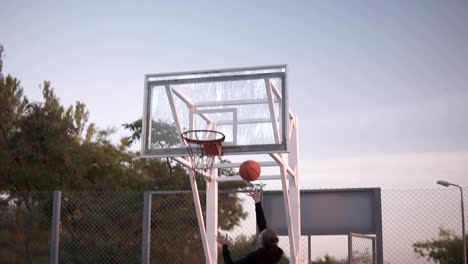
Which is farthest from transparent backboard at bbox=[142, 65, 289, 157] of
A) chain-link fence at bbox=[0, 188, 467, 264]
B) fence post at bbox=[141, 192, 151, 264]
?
chain-link fence at bbox=[0, 188, 467, 264]

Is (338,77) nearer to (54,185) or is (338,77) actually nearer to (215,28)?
(215,28)

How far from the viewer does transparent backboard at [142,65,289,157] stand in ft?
29.9

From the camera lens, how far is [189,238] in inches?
498

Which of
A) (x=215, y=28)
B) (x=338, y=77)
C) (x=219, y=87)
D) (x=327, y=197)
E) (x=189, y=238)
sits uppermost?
(x=215, y=28)

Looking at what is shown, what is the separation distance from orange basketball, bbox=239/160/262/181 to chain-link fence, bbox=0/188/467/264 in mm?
1826

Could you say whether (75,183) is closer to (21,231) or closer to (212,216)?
(21,231)

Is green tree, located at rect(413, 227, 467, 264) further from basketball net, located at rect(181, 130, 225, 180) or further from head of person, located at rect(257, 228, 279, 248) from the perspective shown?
head of person, located at rect(257, 228, 279, 248)

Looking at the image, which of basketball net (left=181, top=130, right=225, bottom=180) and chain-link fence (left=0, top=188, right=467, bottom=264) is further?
chain-link fence (left=0, top=188, right=467, bottom=264)

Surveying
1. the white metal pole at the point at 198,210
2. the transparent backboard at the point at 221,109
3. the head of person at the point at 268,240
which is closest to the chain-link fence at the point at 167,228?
the white metal pole at the point at 198,210

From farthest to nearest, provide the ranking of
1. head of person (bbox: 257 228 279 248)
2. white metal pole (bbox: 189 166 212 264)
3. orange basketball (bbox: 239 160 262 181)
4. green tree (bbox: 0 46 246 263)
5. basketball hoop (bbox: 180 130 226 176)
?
1. green tree (bbox: 0 46 246 263)
2. white metal pole (bbox: 189 166 212 264)
3. basketball hoop (bbox: 180 130 226 176)
4. orange basketball (bbox: 239 160 262 181)
5. head of person (bbox: 257 228 279 248)

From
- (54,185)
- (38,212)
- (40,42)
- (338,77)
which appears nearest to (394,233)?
(338,77)

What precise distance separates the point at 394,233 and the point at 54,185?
13.9 metres

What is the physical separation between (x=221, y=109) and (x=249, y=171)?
1.31 meters

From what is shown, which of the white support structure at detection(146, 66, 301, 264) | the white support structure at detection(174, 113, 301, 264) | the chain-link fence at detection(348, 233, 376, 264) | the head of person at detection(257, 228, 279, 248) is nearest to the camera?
the head of person at detection(257, 228, 279, 248)
